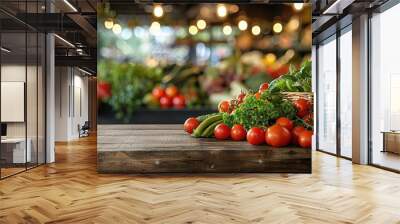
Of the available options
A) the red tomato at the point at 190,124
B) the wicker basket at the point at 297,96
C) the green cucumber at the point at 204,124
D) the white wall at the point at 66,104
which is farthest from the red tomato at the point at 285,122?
the white wall at the point at 66,104

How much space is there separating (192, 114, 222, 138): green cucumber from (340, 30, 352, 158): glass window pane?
337 cm

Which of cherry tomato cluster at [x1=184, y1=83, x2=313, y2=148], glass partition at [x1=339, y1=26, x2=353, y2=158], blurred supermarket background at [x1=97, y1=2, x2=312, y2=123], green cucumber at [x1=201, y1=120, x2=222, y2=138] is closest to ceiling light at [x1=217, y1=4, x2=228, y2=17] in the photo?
→ blurred supermarket background at [x1=97, y1=2, x2=312, y2=123]

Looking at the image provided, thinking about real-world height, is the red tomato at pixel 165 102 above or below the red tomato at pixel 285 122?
above

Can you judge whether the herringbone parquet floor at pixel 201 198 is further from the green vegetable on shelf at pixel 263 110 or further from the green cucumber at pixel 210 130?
the green vegetable on shelf at pixel 263 110

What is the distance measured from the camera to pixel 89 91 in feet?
57.5

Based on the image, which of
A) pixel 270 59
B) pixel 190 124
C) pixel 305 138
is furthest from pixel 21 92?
pixel 305 138

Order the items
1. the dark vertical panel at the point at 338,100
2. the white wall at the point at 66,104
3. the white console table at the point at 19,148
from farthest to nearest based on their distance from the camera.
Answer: the white wall at the point at 66,104 < the dark vertical panel at the point at 338,100 < the white console table at the point at 19,148

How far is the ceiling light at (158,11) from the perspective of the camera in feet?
17.6

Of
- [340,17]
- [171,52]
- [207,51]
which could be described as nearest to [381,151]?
[340,17]

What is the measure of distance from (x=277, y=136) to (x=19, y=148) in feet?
12.1

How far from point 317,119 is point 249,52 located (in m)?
4.75

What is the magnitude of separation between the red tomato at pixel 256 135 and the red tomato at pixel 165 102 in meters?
1.07

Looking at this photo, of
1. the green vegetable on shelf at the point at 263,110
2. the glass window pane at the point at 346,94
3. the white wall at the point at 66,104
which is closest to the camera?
the green vegetable on shelf at the point at 263,110

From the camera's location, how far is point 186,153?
17.3 ft
